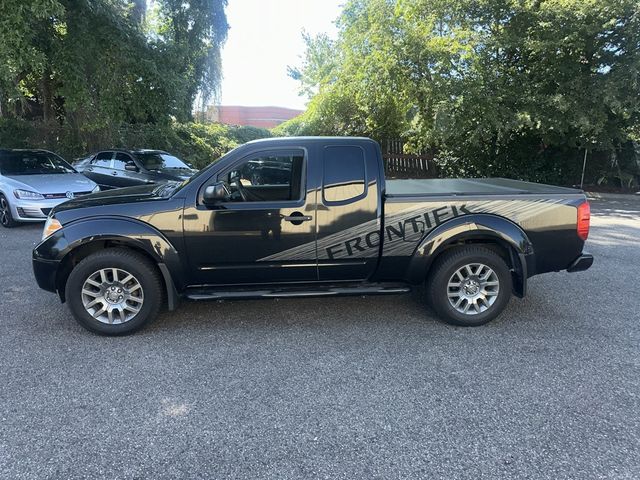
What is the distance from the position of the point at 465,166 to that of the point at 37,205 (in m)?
13.6

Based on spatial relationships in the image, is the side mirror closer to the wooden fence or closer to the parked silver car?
the parked silver car

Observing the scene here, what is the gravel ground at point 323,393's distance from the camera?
2.50 metres

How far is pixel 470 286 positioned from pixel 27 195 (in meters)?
8.24

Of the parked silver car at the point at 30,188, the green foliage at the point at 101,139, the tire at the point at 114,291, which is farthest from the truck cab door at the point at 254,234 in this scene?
the green foliage at the point at 101,139

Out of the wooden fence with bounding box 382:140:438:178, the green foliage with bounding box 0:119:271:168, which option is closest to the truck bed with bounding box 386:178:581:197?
the green foliage with bounding box 0:119:271:168

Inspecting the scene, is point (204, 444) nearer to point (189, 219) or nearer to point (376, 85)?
point (189, 219)


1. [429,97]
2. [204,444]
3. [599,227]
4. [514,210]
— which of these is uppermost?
[429,97]

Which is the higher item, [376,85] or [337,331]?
[376,85]

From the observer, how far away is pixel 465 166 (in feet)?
53.7

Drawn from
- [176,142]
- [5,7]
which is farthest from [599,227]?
[176,142]

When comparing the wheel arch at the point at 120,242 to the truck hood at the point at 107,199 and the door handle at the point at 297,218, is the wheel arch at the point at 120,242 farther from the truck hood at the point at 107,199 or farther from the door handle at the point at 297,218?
the door handle at the point at 297,218

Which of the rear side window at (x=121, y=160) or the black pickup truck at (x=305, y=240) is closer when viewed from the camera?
the black pickup truck at (x=305, y=240)

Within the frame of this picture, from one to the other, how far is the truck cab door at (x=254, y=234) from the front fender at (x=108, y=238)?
226 mm

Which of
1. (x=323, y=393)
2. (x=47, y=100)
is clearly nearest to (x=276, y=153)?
(x=323, y=393)
